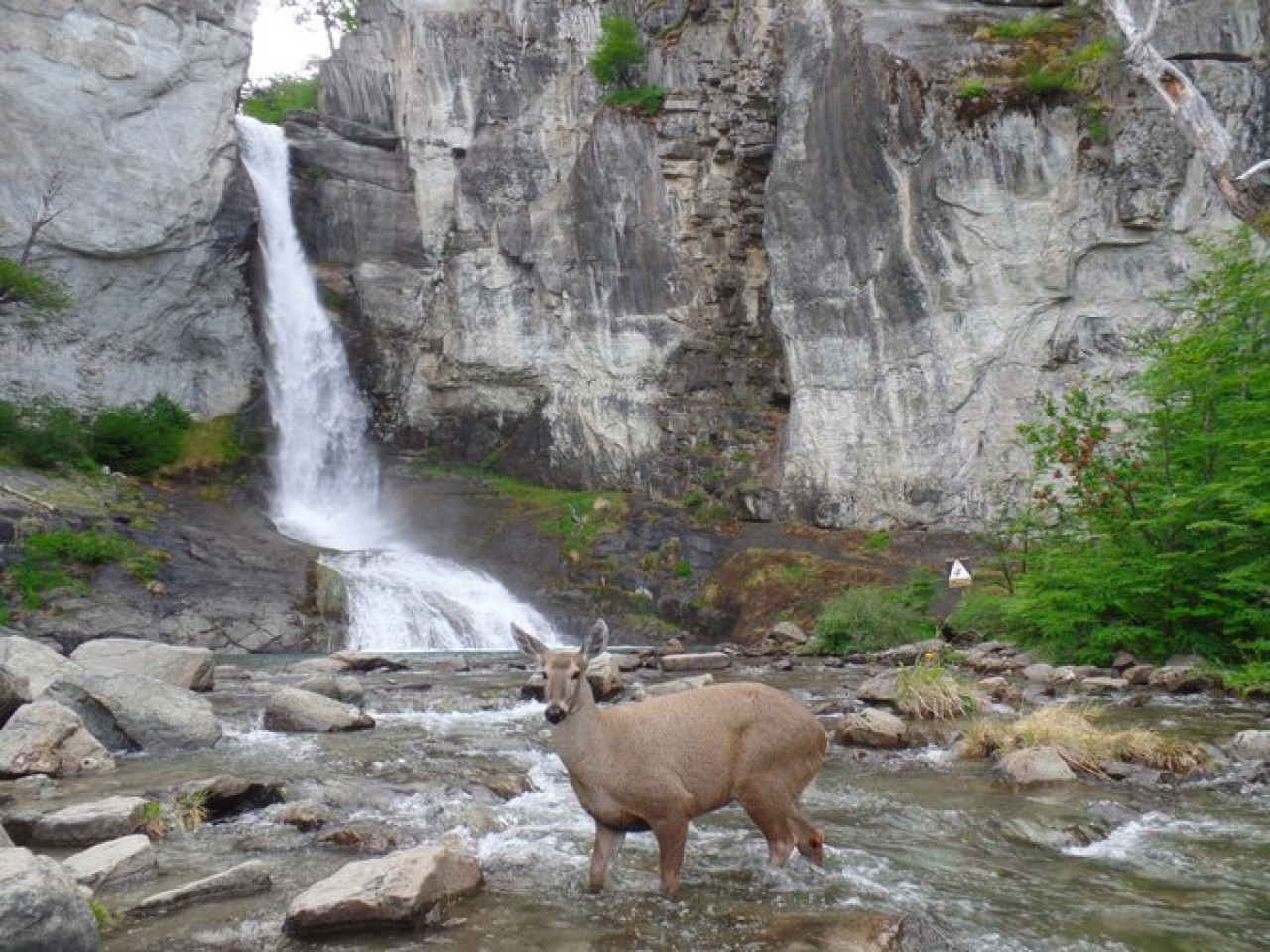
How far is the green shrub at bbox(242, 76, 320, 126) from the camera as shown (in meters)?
51.3

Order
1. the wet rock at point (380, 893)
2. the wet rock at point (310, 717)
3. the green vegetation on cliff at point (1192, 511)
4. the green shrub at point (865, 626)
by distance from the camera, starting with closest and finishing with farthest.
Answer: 1. the wet rock at point (380, 893)
2. the wet rock at point (310, 717)
3. the green vegetation on cliff at point (1192, 511)
4. the green shrub at point (865, 626)

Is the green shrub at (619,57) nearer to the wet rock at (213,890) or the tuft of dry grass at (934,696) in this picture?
the tuft of dry grass at (934,696)

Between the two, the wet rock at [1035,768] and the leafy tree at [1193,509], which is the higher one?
the leafy tree at [1193,509]

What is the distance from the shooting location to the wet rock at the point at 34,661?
12.0 meters

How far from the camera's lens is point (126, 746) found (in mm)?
10680

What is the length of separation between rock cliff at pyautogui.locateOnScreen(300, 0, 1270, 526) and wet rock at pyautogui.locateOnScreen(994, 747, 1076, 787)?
2253cm

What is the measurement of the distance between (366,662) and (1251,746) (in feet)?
49.1

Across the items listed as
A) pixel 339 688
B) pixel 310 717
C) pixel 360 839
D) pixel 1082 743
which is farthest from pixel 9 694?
pixel 1082 743

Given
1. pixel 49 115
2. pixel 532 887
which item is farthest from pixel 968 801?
pixel 49 115

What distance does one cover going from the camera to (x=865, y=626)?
23.1 metres

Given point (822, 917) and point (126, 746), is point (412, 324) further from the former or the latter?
point (822, 917)

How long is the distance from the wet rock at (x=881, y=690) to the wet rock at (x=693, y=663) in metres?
5.52

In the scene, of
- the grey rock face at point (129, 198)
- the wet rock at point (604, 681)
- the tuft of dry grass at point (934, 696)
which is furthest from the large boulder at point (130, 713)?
the grey rock face at point (129, 198)

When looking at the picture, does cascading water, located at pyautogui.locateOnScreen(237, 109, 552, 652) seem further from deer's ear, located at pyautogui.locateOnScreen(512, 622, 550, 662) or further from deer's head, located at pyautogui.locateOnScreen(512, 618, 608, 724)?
deer's head, located at pyautogui.locateOnScreen(512, 618, 608, 724)
